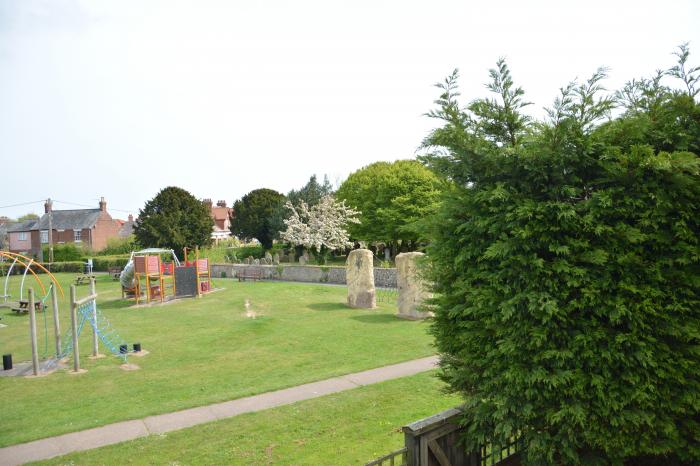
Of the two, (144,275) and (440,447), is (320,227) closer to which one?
(144,275)

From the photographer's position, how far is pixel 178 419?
868cm

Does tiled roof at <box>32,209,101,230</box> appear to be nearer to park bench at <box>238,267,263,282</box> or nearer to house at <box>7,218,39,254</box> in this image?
house at <box>7,218,39,254</box>

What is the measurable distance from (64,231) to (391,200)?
171 ft

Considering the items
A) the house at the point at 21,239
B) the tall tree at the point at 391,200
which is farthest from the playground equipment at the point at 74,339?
the house at the point at 21,239

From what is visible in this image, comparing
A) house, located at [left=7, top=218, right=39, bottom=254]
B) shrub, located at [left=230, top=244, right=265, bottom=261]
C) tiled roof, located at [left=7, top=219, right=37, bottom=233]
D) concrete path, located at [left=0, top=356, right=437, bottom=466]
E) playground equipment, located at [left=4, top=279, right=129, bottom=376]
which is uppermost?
tiled roof, located at [left=7, top=219, right=37, bottom=233]

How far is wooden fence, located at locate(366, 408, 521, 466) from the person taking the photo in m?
5.11

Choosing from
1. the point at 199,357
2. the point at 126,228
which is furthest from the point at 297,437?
the point at 126,228

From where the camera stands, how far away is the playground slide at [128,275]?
25.1 m

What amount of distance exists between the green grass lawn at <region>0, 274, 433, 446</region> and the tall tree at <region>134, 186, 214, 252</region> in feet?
66.9

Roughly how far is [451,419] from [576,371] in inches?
67.3

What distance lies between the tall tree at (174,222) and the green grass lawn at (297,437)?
37696 mm

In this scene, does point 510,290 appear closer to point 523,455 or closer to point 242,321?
point 523,455

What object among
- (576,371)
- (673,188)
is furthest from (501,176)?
(576,371)

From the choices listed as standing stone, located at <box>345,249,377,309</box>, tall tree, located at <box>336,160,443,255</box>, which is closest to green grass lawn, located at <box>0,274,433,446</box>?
standing stone, located at <box>345,249,377,309</box>
